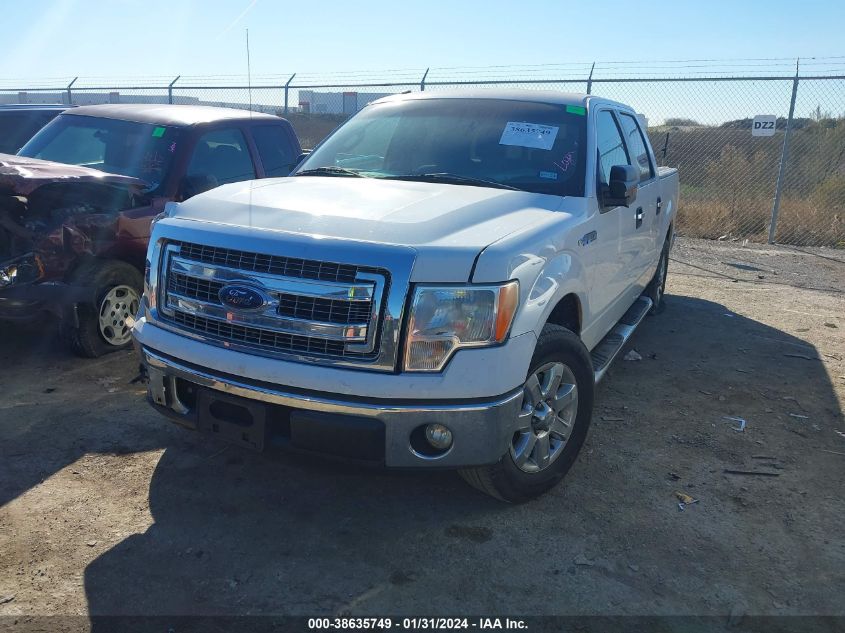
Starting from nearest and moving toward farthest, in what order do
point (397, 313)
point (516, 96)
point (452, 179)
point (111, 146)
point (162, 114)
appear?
point (397, 313) → point (452, 179) → point (516, 96) → point (111, 146) → point (162, 114)

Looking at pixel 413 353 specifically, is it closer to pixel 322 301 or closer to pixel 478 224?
pixel 322 301

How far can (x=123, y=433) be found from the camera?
4074 millimetres

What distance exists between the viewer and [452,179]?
388 centimetres

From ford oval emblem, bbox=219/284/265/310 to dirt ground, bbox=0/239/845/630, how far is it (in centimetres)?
66

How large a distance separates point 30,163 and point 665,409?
484 centimetres

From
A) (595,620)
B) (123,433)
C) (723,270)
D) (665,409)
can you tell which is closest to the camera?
(595,620)

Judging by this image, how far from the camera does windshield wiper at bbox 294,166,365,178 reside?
414 cm

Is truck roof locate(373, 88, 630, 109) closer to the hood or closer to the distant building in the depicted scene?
the hood

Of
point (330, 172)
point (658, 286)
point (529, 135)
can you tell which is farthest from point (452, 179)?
point (658, 286)

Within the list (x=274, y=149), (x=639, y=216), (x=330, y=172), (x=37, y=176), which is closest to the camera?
(x=330, y=172)

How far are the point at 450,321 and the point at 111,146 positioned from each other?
444 centimetres

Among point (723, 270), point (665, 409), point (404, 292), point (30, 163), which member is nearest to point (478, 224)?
point (404, 292)

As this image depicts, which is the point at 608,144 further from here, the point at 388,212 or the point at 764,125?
the point at 764,125

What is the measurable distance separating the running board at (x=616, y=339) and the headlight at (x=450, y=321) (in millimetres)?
1095
